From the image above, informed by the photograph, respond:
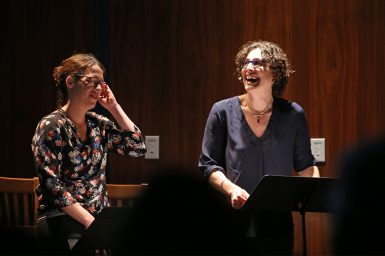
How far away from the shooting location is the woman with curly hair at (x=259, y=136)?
8.86ft

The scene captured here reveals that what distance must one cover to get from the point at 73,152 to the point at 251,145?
80 centimetres

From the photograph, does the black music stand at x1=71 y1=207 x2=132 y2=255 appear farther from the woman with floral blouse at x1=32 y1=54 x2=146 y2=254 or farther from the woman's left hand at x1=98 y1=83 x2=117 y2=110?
the woman's left hand at x1=98 y1=83 x2=117 y2=110

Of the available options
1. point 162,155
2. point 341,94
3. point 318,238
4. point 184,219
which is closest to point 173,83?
point 162,155

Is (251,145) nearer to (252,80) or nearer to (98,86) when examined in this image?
(252,80)

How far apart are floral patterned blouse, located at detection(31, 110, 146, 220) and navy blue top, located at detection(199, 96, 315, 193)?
19.4 inches

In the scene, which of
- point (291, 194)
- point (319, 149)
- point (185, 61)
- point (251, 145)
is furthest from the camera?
point (185, 61)

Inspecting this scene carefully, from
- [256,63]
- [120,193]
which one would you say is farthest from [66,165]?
[256,63]

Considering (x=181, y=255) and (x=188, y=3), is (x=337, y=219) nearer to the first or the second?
(x=181, y=255)

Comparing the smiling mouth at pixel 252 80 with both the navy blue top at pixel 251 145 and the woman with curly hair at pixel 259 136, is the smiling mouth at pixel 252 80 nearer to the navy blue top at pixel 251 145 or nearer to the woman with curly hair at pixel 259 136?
the woman with curly hair at pixel 259 136

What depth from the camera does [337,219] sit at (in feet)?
2.71

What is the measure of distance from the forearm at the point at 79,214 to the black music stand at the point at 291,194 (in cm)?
62

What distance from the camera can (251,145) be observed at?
2.74 m

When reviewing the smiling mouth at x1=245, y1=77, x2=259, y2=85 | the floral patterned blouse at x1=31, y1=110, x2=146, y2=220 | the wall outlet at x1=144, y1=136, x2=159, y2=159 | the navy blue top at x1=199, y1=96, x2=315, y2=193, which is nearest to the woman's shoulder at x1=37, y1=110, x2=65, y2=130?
the floral patterned blouse at x1=31, y1=110, x2=146, y2=220

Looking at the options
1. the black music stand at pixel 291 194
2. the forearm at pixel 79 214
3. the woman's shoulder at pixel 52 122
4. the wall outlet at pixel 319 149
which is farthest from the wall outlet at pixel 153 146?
the black music stand at pixel 291 194
